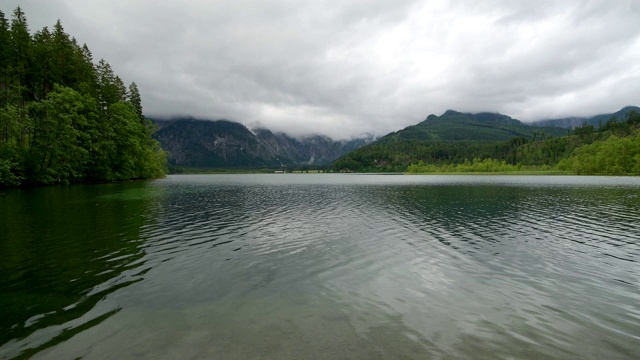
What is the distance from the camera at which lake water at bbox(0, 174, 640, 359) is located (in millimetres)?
9875

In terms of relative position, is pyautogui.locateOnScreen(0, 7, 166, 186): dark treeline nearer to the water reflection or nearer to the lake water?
the water reflection

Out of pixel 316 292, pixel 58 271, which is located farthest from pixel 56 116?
pixel 316 292

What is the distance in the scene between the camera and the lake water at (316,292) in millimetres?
9875

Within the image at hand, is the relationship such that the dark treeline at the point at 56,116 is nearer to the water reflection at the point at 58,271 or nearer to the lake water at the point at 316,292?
the water reflection at the point at 58,271

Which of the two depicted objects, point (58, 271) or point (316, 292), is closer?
point (316, 292)

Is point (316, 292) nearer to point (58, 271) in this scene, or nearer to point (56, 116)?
point (58, 271)

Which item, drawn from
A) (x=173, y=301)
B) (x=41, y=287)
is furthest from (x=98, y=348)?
(x=41, y=287)

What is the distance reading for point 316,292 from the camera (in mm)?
14656

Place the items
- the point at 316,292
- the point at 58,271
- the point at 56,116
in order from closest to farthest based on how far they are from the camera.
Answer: the point at 316,292 < the point at 58,271 < the point at 56,116

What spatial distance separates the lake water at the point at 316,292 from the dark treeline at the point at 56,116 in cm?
5775

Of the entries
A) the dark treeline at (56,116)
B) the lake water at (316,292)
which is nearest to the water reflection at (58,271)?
the lake water at (316,292)

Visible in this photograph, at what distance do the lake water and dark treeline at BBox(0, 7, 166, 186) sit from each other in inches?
2273

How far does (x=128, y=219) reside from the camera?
3341 cm

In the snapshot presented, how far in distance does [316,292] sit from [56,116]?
9079cm
